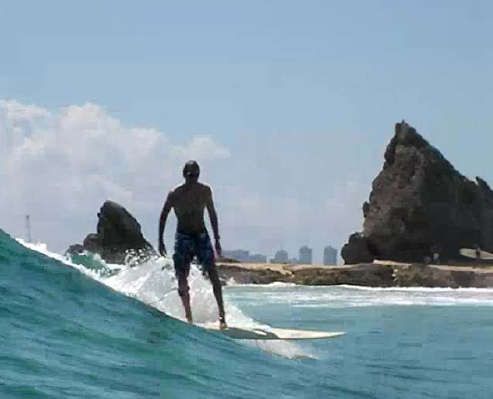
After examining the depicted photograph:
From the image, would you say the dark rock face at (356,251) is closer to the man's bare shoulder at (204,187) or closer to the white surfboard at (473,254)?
the white surfboard at (473,254)

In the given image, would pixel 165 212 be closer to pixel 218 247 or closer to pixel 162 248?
pixel 162 248

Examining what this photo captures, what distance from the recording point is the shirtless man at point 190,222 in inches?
481

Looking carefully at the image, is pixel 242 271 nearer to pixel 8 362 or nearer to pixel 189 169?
pixel 189 169

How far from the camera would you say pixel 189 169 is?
39.9ft

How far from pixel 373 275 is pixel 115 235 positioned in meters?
20.3

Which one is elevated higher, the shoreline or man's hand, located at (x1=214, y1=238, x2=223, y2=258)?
the shoreline

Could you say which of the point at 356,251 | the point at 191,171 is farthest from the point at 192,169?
the point at 356,251

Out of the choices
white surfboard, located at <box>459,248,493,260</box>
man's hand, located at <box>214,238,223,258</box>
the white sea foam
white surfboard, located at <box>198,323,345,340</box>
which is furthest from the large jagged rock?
man's hand, located at <box>214,238,223,258</box>

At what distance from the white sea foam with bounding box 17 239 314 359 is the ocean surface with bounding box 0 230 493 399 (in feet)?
0.07

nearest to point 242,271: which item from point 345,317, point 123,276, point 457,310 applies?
point 457,310

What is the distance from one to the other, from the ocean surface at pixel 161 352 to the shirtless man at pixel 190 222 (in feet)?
2.24

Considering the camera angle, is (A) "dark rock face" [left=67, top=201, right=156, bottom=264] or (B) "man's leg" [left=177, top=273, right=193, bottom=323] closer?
(B) "man's leg" [left=177, top=273, right=193, bottom=323]

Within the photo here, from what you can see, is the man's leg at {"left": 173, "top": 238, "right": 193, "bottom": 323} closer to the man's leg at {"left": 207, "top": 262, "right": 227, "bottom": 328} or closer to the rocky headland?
the man's leg at {"left": 207, "top": 262, "right": 227, "bottom": 328}

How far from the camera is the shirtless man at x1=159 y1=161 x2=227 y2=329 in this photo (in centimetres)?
1221
